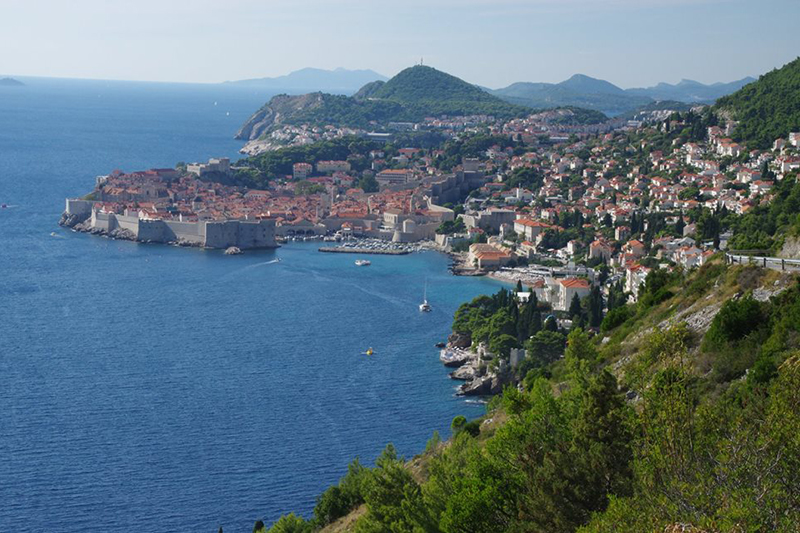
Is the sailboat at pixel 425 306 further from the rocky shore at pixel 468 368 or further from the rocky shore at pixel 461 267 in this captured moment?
the rocky shore at pixel 461 267

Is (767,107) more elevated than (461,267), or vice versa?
(767,107)

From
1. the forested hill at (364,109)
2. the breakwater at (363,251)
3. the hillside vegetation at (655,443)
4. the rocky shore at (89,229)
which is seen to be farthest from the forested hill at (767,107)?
the forested hill at (364,109)

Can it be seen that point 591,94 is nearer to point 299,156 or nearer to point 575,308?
point 299,156

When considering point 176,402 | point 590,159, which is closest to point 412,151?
point 590,159

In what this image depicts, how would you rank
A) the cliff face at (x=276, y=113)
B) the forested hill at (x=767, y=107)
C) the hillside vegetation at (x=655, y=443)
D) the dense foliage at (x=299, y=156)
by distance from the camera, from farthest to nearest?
the cliff face at (x=276, y=113)
the dense foliage at (x=299, y=156)
the forested hill at (x=767, y=107)
the hillside vegetation at (x=655, y=443)

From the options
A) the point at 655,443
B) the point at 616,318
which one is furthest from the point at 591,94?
the point at 655,443

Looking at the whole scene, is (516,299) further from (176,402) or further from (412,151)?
(412,151)
